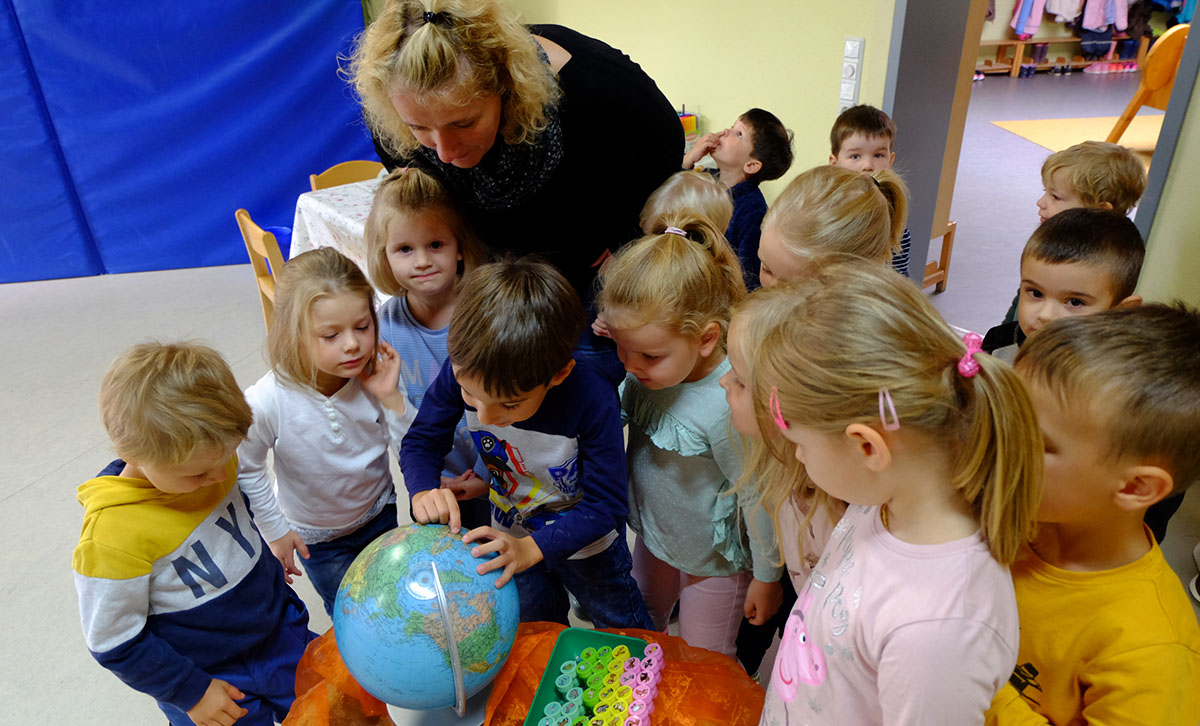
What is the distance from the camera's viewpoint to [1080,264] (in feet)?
5.56

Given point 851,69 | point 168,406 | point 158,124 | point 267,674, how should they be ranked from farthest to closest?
point 158,124 < point 851,69 < point 267,674 < point 168,406

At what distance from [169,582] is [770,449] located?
3.71ft

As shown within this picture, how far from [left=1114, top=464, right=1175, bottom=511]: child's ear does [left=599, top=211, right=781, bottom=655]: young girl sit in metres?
0.59

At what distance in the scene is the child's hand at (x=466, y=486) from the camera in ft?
5.67

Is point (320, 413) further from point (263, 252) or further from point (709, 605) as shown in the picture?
point (263, 252)

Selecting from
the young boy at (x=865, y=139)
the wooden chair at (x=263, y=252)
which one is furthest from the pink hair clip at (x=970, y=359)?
the wooden chair at (x=263, y=252)

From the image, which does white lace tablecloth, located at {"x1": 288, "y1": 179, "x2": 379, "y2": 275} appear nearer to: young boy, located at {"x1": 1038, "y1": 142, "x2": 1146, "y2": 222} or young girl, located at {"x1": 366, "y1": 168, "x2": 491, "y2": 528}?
young girl, located at {"x1": 366, "y1": 168, "x2": 491, "y2": 528}

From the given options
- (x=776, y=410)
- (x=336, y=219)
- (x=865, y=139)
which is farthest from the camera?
(x=336, y=219)

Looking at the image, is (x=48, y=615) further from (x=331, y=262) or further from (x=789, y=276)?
(x=789, y=276)

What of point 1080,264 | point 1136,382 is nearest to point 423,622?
point 1136,382

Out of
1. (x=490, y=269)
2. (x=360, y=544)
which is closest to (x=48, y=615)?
(x=360, y=544)

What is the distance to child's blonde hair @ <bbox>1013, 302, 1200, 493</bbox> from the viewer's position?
963 mm

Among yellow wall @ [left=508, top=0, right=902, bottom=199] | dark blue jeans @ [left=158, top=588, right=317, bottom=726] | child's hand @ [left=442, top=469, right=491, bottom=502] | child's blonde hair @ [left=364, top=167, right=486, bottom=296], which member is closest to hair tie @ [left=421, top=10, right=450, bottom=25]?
child's blonde hair @ [left=364, top=167, right=486, bottom=296]

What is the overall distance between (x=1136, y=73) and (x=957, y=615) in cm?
1219
